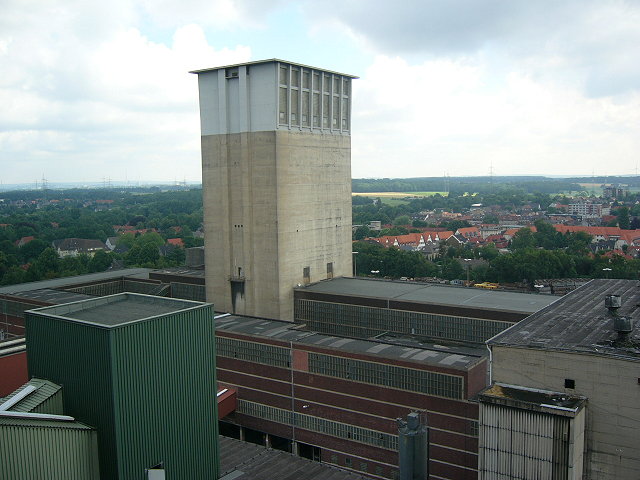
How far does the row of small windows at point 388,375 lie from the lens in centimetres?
3628

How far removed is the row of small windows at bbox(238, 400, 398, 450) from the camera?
39000 millimetres

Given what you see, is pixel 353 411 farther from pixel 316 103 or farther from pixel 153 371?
pixel 316 103

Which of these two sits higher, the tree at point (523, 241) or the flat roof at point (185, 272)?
the flat roof at point (185, 272)

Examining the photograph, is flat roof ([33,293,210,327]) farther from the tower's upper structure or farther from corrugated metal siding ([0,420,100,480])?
the tower's upper structure

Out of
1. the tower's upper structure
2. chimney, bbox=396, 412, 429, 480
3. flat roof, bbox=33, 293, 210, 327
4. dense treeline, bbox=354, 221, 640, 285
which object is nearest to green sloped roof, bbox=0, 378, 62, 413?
flat roof, bbox=33, 293, 210, 327

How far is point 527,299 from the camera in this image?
47719 mm

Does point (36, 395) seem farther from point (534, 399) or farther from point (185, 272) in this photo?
point (185, 272)

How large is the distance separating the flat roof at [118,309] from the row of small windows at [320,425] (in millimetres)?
15681

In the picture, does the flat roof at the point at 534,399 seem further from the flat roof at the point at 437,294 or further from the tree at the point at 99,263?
the tree at the point at 99,263

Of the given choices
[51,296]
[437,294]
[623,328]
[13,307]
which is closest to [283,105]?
[437,294]

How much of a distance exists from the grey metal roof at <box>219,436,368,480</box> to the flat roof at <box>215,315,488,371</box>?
8.52 m

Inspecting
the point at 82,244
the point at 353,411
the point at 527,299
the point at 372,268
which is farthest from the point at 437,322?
the point at 82,244

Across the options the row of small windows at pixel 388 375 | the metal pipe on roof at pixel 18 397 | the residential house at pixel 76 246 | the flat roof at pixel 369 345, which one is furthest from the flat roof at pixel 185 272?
the residential house at pixel 76 246

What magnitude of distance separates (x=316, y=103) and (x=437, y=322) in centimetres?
2332
